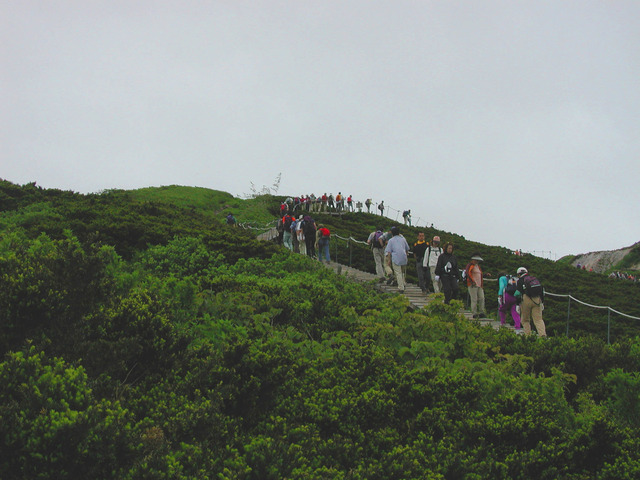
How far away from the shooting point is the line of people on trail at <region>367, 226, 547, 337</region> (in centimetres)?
1112

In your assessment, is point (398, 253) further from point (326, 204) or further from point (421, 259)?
point (326, 204)

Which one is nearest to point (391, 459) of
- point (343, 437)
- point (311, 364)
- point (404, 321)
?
point (343, 437)

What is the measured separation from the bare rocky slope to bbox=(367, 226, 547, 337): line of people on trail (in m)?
41.3

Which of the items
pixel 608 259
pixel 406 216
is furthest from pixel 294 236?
pixel 608 259

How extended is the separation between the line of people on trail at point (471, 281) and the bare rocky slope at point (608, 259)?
41.3m

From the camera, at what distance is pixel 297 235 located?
19906mm

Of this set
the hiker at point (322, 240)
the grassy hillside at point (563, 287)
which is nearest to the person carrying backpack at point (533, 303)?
the grassy hillside at point (563, 287)

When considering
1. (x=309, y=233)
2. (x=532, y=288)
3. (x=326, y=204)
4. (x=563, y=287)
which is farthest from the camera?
(x=326, y=204)

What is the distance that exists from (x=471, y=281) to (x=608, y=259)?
47.3 meters

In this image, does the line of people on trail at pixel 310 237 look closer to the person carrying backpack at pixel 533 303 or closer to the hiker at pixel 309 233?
the hiker at pixel 309 233

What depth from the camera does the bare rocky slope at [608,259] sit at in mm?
49844

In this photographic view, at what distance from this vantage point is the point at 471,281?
505 inches

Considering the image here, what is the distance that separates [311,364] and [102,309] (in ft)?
6.17

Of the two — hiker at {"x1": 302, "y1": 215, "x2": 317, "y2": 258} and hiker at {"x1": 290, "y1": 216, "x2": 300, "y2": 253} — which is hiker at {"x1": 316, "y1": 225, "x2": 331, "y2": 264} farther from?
hiker at {"x1": 290, "y1": 216, "x2": 300, "y2": 253}
